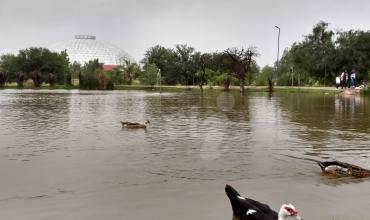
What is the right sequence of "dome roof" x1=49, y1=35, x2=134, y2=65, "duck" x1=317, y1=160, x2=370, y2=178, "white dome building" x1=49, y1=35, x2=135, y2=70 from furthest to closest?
"dome roof" x1=49, y1=35, x2=134, y2=65 < "white dome building" x1=49, y1=35, x2=135, y2=70 < "duck" x1=317, y1=160, x2=370, y2=178

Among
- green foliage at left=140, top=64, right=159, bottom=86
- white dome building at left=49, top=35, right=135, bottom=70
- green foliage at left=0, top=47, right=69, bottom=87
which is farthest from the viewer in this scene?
white dome building at left=49, top=35, right=135, bottom=70

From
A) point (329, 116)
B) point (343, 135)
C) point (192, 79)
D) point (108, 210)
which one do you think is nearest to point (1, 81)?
point (192, 79)

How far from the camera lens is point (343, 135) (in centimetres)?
1820

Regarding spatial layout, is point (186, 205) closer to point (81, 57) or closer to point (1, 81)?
point (1, 81)

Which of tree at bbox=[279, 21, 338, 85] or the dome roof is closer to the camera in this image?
tree at bbox=[279, 21, 338, 85]

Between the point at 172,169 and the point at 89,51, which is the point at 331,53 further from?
the point at 89,51

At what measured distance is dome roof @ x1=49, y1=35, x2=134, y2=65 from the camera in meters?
183

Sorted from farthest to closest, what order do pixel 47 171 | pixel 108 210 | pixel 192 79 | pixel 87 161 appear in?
pixel 192 79 < pixel 87 161 < pixel 47 171 < pixel 108 210

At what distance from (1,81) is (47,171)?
88.1 m

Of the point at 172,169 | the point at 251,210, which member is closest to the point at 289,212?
the point at 251,210

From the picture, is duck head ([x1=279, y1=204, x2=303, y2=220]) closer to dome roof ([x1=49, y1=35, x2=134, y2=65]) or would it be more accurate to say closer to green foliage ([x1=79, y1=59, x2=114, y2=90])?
green foliage ([x1=79, y1=59, x2=114, y2=90])

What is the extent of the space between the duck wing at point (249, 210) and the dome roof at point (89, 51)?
174 metres

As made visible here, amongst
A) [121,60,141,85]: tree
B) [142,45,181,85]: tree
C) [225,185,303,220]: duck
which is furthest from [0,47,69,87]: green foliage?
[225,185,303,220]: duck

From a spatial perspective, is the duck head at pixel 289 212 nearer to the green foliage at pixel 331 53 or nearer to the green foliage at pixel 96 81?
the green foliage at pixel 331 53
